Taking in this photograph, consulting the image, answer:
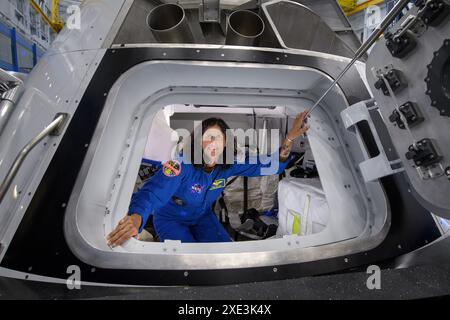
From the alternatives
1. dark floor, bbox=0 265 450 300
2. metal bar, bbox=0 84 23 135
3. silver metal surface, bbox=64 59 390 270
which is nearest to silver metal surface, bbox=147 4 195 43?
silver metal surface, bbox=64 59 390 270

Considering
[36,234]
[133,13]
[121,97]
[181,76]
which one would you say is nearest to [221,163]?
[181,76]

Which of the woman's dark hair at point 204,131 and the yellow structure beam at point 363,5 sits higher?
the yellow structure beam at point 363,5

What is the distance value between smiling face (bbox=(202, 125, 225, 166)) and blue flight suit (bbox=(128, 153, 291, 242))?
14 cm

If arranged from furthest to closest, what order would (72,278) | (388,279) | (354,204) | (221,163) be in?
(221,163) → (354,204) → (72,278) → (388,279)

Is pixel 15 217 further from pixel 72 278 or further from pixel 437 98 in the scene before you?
pixel 437 98

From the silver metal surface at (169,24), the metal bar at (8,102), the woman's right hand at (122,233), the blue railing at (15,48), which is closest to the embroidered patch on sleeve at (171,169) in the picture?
the woman's right hand at (122,233)

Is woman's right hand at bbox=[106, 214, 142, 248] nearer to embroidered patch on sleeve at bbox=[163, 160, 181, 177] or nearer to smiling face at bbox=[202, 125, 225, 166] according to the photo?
embroidered patch on sleeve at bbox=[163, 160, 181, 177]

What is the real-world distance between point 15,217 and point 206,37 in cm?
167

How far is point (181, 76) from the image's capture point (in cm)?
193

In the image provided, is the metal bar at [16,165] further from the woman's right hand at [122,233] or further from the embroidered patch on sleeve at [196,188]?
the embroidered patch on sleeve at [196,188]

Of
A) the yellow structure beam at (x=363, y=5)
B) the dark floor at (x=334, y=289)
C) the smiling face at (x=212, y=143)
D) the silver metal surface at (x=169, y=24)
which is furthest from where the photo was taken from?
the yellow structure beam at (x=363, y=5)

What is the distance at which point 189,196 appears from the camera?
2404mm

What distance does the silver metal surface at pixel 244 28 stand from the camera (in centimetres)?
181

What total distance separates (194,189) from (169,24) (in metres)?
1.31
